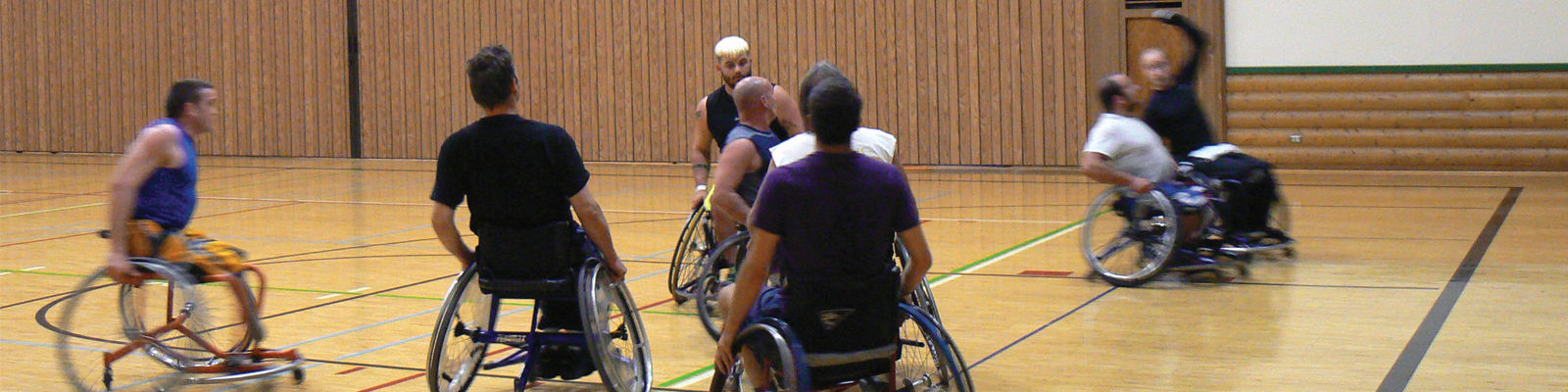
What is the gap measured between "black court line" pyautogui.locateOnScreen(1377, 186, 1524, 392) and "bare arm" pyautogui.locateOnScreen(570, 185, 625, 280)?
195 cm

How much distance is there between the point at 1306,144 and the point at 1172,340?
7.00 metres

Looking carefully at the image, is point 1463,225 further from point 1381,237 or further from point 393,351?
point 393,351

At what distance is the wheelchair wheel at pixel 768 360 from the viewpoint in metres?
2.65

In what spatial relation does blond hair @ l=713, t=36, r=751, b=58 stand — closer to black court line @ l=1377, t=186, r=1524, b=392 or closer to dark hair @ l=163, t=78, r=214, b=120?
dark hair @ l=163, t=78, r=214, b=120

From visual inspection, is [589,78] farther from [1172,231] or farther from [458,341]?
[458,341]

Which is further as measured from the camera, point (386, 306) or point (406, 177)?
point (406, 177)

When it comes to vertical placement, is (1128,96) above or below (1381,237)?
above

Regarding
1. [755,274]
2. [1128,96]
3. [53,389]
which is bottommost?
[53,389]

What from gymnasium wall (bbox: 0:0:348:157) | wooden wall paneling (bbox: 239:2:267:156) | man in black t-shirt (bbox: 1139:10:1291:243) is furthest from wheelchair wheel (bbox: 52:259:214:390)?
wooden wall paneling (bbox: 239:2:267:156)

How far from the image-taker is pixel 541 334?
138 inches

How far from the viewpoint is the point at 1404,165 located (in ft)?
34.9

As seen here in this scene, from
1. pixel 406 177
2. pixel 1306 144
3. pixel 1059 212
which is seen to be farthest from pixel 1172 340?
pixel 406 177

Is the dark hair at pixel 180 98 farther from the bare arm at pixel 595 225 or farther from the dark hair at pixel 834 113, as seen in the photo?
the dark hair at pixel 834 113

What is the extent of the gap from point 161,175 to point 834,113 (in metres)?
2.05
